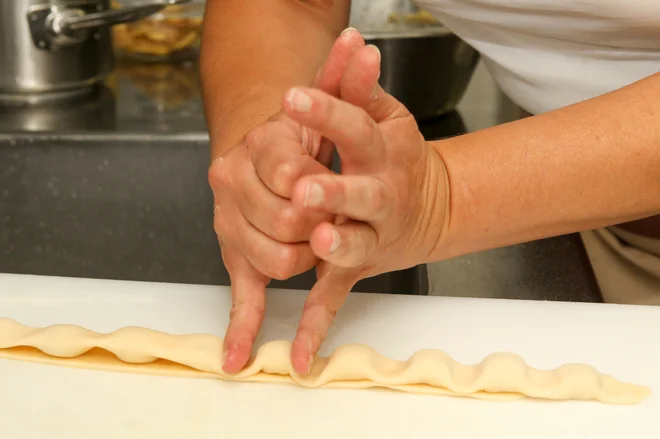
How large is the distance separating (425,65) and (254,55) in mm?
486

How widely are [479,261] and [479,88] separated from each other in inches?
25.1

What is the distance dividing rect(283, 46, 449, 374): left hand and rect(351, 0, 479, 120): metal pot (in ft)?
2.00

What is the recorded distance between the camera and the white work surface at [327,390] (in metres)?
0.57

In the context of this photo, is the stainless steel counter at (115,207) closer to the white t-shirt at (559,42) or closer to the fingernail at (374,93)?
the white t-shirt at (559,42)

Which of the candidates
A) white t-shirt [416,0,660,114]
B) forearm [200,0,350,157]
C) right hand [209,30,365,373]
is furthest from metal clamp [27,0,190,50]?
right hand [209,30,365,373]

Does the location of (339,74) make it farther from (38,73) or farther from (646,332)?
(38,73)

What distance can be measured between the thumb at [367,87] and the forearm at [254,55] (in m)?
0.21

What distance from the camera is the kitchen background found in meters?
1.05

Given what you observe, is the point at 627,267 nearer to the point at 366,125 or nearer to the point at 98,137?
the point at 366,125

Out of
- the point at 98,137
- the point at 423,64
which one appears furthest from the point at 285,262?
the point at 423,64

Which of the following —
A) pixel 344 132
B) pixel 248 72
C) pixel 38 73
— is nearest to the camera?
pixel 344 132

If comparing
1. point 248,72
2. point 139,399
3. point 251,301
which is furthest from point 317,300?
point 248,72

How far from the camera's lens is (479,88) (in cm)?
159

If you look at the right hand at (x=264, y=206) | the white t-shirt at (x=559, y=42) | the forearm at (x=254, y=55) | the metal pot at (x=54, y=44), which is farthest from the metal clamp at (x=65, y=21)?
the right hand at (x=264, y=206)
